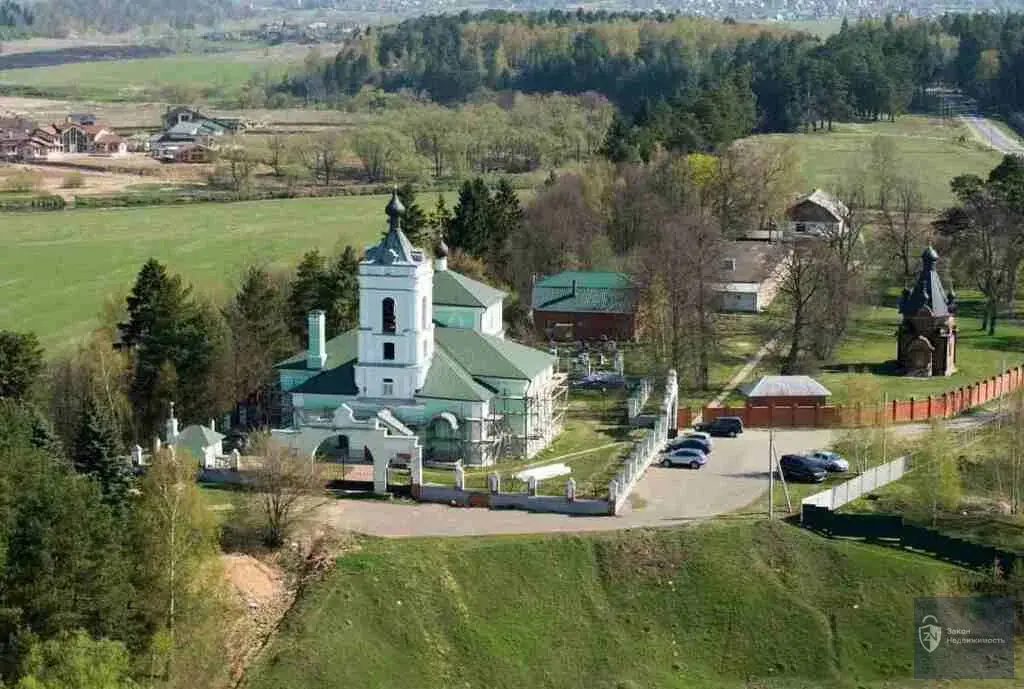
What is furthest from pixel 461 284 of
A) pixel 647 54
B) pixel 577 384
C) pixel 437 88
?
pixel 437 88

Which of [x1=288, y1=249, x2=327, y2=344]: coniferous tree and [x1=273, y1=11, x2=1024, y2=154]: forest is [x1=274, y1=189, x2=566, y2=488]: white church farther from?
[x1=273, y1=11, x2=1024, y2=154]: forest

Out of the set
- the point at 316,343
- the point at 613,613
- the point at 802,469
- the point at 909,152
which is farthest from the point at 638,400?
the point at 909,152

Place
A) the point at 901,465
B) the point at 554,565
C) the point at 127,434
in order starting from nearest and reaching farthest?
the point at 554,565
the point at 901,465
the point at 127,434

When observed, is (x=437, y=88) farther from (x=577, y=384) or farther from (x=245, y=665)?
(x=245, y=665)

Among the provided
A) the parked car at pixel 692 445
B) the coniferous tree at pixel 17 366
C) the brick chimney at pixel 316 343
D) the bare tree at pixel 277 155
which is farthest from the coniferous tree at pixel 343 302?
the bare tree at pixel 277 155

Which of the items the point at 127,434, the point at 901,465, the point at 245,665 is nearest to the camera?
the point at 245,665

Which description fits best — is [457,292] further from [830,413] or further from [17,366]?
[17,366]
